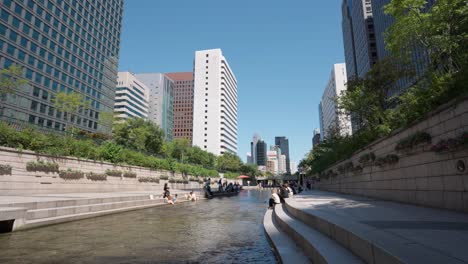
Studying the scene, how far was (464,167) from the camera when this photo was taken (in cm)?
748

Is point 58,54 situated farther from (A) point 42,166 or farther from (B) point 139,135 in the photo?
(A) point 42,166

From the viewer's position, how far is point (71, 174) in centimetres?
2105

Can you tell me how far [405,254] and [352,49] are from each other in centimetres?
12491

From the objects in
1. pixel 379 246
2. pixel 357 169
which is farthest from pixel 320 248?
pixel 357 169

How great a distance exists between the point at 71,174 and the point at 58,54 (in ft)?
208

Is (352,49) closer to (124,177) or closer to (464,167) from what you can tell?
(124,177)

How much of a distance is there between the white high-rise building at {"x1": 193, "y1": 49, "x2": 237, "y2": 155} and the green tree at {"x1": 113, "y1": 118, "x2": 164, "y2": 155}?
90654 mm

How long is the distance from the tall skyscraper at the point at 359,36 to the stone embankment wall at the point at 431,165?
77.5 m

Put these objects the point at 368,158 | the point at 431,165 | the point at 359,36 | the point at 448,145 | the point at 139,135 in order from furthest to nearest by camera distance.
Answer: the point at 359,36
the point at 139,135
the point at 368,158
the point at 431,165
the point at 448,145

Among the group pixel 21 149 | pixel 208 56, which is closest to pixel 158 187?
pixel 21 149

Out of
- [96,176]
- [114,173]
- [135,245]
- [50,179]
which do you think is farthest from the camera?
[114,173]

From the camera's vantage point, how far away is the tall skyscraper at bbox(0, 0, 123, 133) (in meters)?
57.2

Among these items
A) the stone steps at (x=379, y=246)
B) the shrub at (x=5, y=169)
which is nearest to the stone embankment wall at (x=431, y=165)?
the stone steps at (x=379, y=246)

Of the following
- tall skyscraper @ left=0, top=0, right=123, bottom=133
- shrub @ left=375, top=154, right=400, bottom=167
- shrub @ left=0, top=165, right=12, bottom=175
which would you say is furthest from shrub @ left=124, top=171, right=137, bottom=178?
tall skyscraper @ left=0, top=0, right=123, bottom=133
